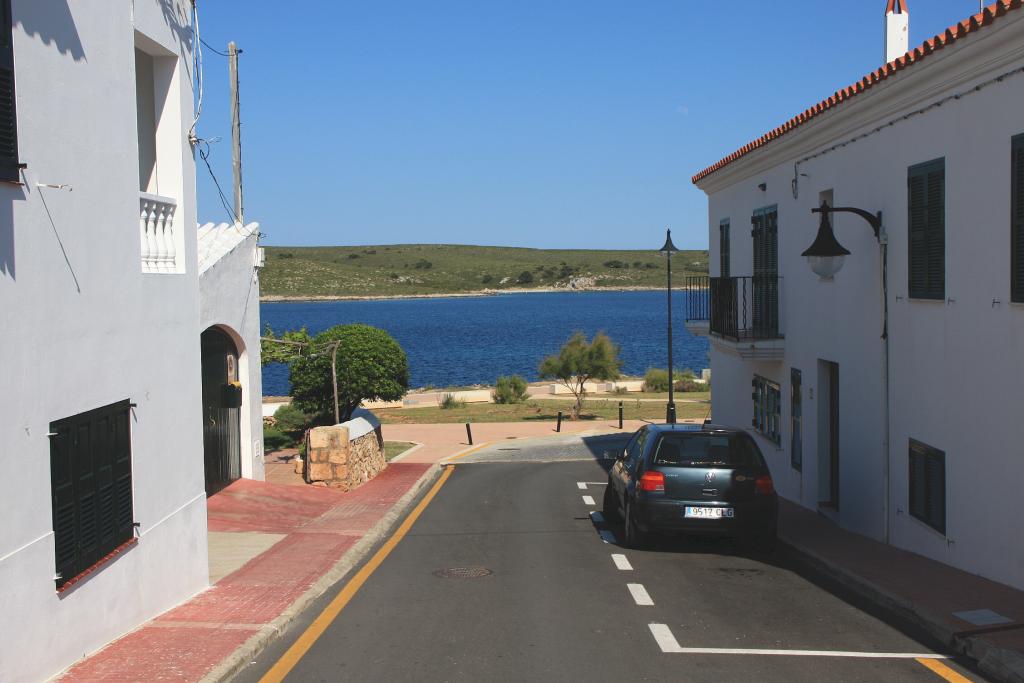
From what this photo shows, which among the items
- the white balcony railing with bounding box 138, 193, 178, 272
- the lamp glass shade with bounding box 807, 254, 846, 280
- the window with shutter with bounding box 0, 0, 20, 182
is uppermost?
the window with shutter with bounding box 0, 0, 20, 182

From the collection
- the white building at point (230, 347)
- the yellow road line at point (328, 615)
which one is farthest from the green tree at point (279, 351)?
the yellow road line at point (328, 615)

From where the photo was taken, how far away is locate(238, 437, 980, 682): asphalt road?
7.79m

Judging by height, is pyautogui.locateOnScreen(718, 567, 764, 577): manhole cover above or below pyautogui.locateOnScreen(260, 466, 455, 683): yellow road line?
below

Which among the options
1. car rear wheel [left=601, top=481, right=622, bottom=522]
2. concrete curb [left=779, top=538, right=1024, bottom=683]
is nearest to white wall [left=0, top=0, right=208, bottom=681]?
car rear wheel [left=601, top=481, right=622, bottom=522]

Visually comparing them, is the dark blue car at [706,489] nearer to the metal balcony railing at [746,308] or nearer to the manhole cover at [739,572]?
the manhole cover at [739,572]

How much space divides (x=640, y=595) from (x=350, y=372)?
60.0ft

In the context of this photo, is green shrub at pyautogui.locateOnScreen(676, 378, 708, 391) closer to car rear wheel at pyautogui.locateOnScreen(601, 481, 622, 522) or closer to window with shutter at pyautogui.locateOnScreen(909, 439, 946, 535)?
car rear wheel at pyautogui.locateOnScreen(601, 481, 622, 522)

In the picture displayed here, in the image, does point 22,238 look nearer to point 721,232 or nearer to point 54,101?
point 54,101

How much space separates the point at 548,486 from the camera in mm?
21594

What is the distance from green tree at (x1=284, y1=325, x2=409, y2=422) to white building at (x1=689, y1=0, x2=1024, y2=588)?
11.4 meters

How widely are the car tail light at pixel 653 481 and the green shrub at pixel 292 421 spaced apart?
772 inches

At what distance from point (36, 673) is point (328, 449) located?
1288cm

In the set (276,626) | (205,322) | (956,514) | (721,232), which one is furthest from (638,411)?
(276,626)

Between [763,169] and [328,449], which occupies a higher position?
[763,169]
